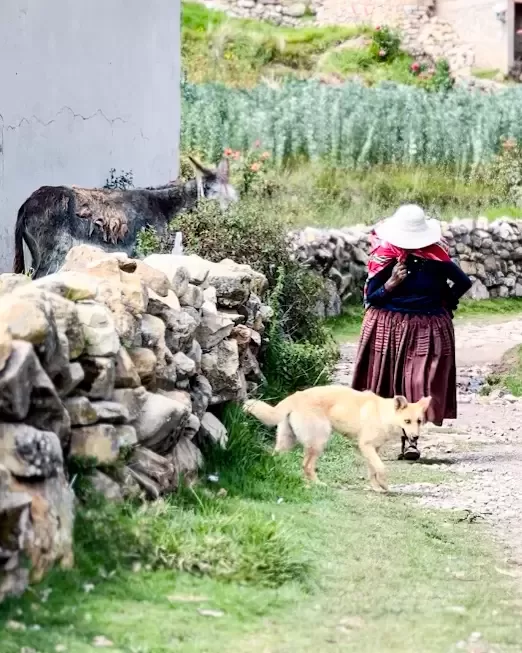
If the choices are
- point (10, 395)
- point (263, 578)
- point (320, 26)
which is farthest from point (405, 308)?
point (320, 26)

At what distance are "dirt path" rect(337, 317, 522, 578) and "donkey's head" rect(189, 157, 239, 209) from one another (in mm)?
2040

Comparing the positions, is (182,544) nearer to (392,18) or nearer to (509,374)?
(509,374)

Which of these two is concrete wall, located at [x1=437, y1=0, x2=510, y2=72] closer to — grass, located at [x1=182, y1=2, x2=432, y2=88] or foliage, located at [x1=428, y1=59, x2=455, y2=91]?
foliage, located at [x1=428, y1=59, x2=455, y2=91]

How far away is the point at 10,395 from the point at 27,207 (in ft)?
18.6

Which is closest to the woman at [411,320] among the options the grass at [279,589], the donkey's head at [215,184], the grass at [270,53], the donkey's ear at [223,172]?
the grass at [279,589]

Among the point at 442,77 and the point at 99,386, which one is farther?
the point at 442,77

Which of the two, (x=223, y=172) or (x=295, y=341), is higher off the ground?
(x=223, y=172)

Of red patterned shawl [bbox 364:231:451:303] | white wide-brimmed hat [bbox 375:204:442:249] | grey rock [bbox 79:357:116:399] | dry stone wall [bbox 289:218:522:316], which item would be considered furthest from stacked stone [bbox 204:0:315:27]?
grey rock [bbox 79:357:116:399]

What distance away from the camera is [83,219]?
1068 centimetres

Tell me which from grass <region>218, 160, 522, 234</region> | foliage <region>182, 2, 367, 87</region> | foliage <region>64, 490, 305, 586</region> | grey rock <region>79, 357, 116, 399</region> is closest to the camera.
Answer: foliage <region>64, 490, 305, 586</region>

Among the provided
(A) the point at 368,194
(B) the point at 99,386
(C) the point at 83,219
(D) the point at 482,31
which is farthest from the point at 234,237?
(D) the point at 482,31

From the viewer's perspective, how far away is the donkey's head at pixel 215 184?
13.0 m

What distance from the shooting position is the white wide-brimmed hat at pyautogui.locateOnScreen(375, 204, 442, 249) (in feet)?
27.9

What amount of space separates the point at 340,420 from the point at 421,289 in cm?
168
